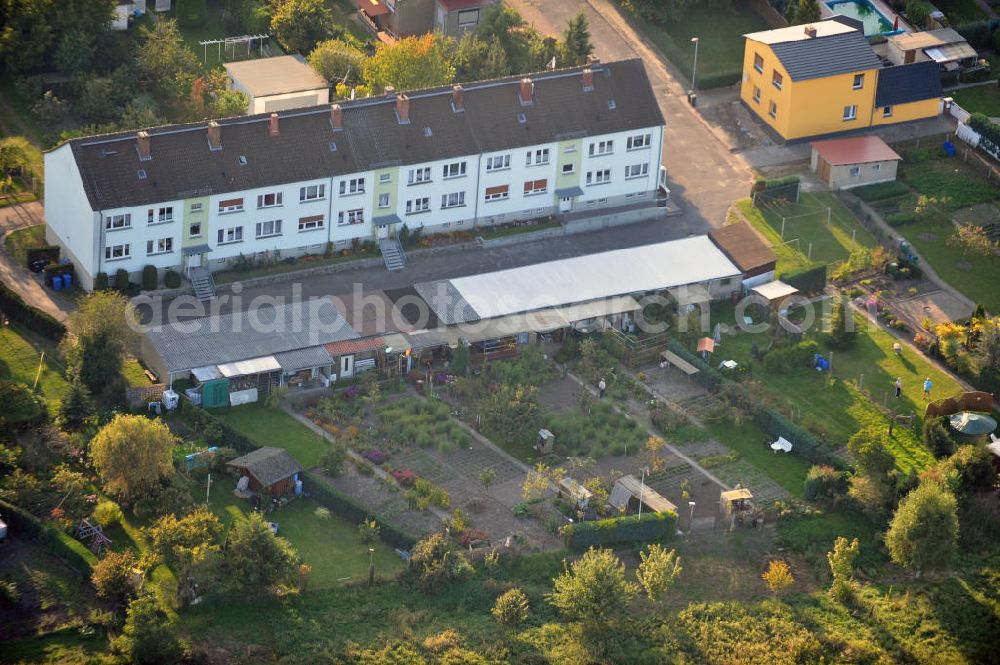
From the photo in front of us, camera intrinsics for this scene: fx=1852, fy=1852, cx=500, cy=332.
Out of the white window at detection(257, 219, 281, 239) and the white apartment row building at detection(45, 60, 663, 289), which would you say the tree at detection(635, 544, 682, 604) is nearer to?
the white apartment row building at detection(45, 60, 663, 289)

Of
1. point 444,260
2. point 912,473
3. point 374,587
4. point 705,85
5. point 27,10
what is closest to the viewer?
point 374,587

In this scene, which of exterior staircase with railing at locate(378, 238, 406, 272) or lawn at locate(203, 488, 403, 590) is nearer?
lawn at locate(203, 488, 403, 590)

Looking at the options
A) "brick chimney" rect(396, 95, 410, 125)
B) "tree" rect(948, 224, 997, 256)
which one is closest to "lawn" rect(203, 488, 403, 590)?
"brick chimney" rect(396, 95, 410, 125)

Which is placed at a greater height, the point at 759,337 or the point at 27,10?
the point at 27,10

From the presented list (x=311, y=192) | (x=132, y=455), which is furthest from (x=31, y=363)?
(x=311, y=192)

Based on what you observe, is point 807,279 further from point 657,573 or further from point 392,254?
point 657,573

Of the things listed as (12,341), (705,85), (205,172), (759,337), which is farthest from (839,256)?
(12,341)

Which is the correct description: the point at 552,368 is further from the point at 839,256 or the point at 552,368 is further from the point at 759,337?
the point at 839,256
